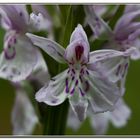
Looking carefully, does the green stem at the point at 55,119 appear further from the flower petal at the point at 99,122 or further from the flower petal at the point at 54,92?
the flower petal at the point at 99,122

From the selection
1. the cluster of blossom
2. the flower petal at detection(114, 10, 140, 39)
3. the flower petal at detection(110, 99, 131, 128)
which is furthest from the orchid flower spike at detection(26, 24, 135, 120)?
the flower petal at detection(110, 99, 131, 128)

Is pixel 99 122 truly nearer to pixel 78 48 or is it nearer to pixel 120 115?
pixel 120 115

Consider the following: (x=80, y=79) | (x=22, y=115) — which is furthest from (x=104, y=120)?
(x=80, y=79)

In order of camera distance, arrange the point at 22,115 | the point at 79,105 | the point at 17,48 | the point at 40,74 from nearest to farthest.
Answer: the point at 79,105 < the point at 17,48 < the point at 40,74 < the point at 22,115

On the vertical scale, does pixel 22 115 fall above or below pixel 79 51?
below

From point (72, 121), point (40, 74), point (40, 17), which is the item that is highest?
point (40, 17)

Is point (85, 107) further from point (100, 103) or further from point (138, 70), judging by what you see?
point (138, 70)

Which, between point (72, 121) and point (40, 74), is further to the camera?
point (72, 121)
